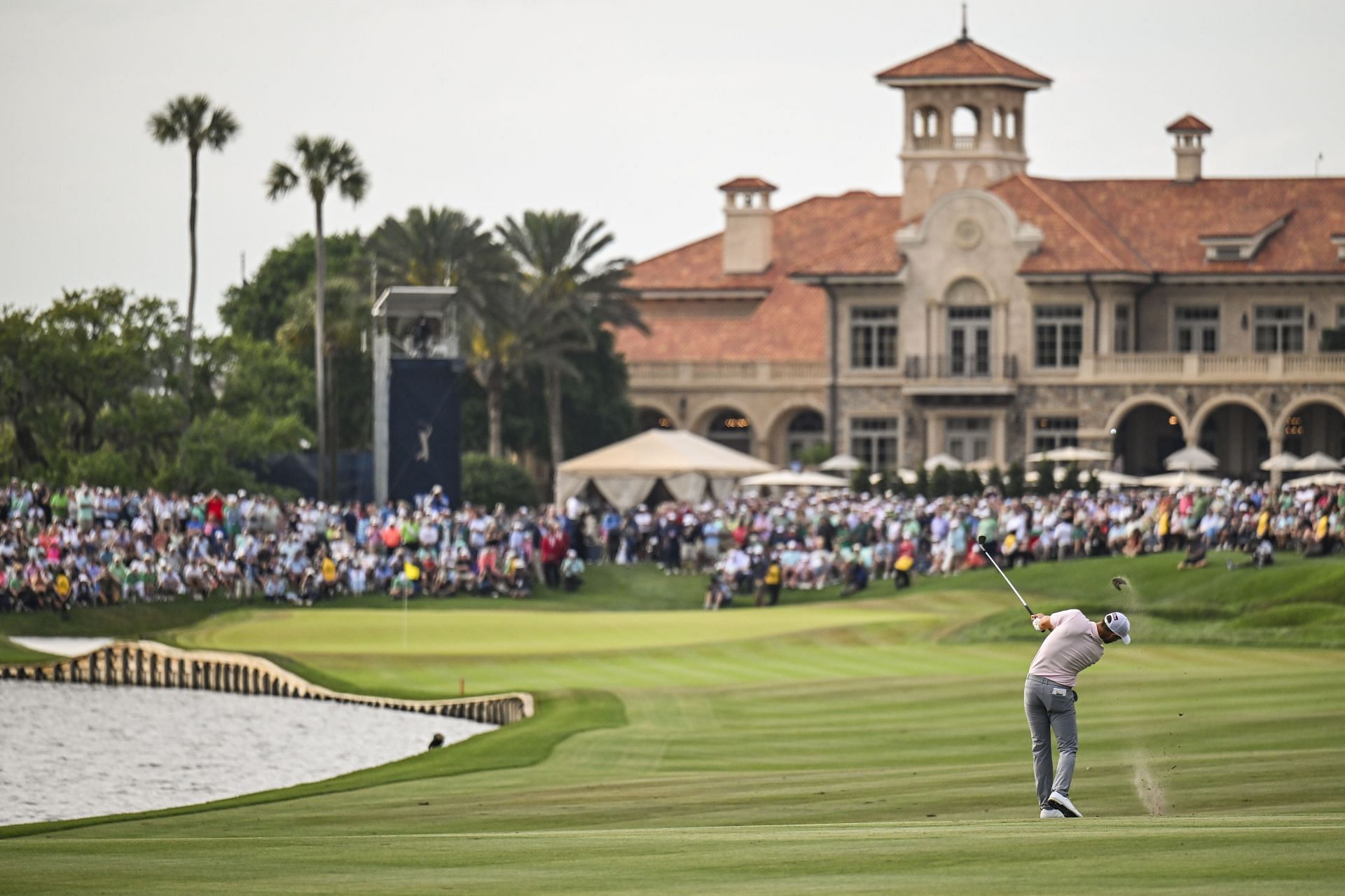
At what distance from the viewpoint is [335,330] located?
74.9 meters

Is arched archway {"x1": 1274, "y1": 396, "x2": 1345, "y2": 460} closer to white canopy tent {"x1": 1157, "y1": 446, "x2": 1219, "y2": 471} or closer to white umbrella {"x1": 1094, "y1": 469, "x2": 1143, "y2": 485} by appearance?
white canopy tent {"x1": 1157, "y1": 446, "x2": 1219, "y2": 471}

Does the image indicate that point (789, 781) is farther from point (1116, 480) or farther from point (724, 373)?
point (724, 373)

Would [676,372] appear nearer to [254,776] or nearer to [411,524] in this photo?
[411,524]

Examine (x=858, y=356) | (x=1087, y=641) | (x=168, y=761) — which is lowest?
(x=168, y=761)

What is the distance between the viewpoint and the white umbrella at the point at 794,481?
64.4m

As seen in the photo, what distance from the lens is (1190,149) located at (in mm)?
81688

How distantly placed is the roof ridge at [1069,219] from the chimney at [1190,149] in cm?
522

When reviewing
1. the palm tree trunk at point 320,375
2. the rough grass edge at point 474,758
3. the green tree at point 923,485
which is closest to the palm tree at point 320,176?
the palm tree trunk at point 320,375

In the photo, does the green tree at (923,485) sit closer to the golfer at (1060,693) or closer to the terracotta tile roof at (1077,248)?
the terracotta tile roof at (1077,248)

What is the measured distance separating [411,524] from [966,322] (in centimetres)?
3254

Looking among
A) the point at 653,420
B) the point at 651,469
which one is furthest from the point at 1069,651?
the point at 653,420

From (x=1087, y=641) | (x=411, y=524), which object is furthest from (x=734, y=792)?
(x=411, y=524)

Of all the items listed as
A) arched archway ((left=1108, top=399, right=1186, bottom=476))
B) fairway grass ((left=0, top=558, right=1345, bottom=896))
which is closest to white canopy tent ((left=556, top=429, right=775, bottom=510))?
fairway grass ((left=0, top=558, right=1345, bottom=896))

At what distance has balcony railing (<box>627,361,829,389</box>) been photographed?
81875 mm
